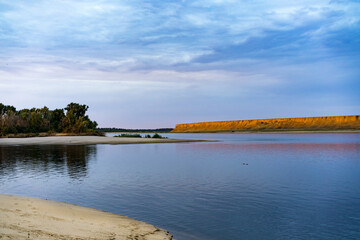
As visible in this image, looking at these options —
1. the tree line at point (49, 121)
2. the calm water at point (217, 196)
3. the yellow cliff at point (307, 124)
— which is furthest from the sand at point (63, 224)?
the yellow cliff at point (307, 124)

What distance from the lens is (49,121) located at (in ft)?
227

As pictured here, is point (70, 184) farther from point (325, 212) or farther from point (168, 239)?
point (325, 212)

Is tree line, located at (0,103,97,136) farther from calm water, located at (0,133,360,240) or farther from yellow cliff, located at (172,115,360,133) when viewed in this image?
yellow cliff, located at (172,115,360,133)

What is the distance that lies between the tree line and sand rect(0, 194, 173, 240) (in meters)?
60.8

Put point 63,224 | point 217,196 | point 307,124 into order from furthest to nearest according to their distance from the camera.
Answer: point 307,124
point 217,196
point 63,224

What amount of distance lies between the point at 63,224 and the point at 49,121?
2606 inches

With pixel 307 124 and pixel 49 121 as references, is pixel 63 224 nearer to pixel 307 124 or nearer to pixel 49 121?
pixel 49 121

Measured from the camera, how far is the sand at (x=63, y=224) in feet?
23.1

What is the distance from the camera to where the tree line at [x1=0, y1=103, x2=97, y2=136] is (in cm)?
6444

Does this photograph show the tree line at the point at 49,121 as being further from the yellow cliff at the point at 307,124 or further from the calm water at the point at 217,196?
the yellow cliff at the point at 307,124

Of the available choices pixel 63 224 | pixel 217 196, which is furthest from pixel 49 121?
pixel 63 224

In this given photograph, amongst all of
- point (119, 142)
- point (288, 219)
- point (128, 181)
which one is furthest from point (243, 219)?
point (119, 142)

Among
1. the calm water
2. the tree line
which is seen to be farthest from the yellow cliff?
the calm water

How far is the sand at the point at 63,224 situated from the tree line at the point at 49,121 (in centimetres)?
6084
